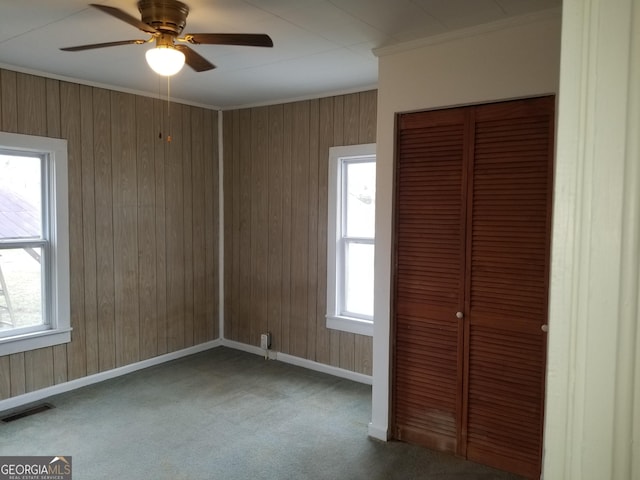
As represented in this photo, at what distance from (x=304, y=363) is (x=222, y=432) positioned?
137 cm

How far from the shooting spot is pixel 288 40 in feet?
9.21

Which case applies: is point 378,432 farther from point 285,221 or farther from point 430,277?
point 285,221

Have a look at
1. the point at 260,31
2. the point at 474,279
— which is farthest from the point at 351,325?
the point at 260,31

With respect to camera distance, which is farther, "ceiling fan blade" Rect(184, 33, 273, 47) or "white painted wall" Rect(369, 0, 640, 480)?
"ceiling fan blade" Rect(184, 33, 273, 47)

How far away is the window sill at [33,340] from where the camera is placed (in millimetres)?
3477

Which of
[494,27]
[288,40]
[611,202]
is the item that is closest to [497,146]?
[494,27]

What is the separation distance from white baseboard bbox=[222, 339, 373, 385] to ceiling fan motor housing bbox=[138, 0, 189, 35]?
3.01m

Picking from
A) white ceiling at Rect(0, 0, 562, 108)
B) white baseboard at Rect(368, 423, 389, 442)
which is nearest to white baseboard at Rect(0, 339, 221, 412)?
→ white baseboard at Rect(368, 423, 389, 442)

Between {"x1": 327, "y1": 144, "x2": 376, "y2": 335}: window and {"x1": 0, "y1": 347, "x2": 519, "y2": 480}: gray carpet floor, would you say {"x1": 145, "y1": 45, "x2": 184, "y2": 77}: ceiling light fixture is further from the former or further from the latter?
{"x1": 0, "y1": 347, "x2": 519, "y2": 480}: gray carpet floor

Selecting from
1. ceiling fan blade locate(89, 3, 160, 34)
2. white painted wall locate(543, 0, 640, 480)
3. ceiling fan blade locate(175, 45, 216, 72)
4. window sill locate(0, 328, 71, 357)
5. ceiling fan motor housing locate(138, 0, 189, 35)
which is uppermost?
ceiling fan motor housing locate(138, 0, 189, 35)

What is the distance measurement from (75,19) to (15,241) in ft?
6.12

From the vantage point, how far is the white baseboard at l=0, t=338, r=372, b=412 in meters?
3.58

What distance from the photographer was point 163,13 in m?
2.23

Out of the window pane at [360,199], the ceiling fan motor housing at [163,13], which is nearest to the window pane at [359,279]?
the window pane at [360,199]
